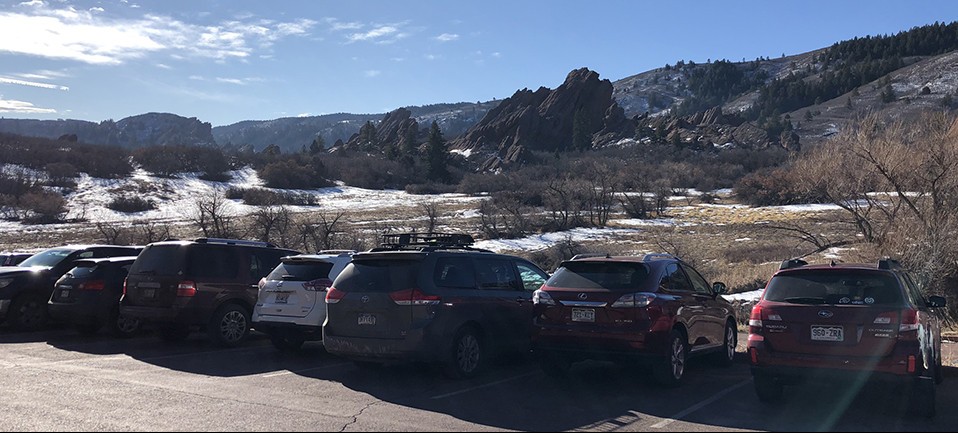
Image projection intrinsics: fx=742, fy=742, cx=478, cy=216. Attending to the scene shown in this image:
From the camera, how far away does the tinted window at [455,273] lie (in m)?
9.66

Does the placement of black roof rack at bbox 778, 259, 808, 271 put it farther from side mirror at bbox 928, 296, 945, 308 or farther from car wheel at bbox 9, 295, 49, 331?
car wheel at bbox 9, 295, 49, 331

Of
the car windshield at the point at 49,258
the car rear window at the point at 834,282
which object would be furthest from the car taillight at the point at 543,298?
the car windshield at the point at 49,258

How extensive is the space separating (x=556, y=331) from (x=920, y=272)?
10.3m

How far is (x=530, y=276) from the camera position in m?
11.4

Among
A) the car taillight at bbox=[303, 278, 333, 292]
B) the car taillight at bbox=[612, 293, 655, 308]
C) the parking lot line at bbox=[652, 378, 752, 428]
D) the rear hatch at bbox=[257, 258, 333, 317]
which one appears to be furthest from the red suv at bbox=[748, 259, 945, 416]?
the rear hatch at bbox=[257, 258, 333, 317]

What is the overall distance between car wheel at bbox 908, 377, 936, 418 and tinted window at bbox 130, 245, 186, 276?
1044cm

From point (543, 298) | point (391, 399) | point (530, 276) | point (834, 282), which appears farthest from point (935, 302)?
point (391, 399)

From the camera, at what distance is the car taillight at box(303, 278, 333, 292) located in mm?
11328

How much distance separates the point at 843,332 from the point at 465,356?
450cm

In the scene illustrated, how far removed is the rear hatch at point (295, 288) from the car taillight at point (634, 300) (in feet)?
15.3

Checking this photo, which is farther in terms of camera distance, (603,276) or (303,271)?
(303,271)

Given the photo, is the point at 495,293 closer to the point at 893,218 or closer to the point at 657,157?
the point at 893,218

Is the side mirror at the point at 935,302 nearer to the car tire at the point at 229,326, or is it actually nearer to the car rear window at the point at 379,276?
the car rear window at the point at 379,276

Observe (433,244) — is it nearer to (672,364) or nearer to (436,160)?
(672,364)
